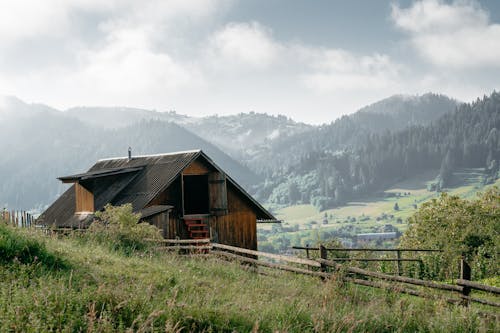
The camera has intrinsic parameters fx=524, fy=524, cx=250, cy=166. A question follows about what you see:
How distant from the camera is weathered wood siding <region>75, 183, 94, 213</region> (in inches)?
1121

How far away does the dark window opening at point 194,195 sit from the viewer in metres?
33.0

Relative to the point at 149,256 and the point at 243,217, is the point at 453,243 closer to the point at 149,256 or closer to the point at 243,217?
the point at 243,217

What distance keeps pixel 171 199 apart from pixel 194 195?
17.4 feet

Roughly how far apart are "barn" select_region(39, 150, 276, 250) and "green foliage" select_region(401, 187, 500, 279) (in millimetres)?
10429

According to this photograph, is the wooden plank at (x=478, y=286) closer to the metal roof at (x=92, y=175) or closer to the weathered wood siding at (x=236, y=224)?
the weathered wood siding at (x=236, y=224)

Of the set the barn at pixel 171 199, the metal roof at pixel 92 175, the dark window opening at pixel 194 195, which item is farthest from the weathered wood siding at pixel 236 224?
the metal roof at pixel 92 175

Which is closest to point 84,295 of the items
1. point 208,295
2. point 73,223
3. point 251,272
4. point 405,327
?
point 208,295

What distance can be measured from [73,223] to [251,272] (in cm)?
1724

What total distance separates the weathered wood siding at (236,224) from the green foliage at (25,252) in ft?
59.4

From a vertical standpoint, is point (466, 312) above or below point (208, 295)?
below

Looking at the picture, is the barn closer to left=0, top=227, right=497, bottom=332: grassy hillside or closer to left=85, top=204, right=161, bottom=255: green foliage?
left=85, top=204, right=161, bottom=255: green foliage

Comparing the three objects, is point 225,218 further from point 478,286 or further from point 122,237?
point 478,286

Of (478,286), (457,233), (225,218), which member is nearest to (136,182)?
(225,218)

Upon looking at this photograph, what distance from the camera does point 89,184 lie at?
2869 centimetres
